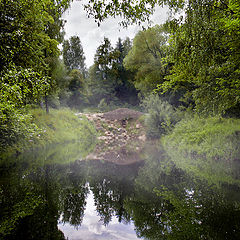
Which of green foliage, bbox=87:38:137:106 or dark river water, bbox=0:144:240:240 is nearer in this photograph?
dark river water, bbox=0:144:240:240

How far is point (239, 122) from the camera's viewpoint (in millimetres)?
7742

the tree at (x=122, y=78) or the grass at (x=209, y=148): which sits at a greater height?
the tree at (x=122, y=78)

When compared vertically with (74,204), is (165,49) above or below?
above

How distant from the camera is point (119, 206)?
2705 mm

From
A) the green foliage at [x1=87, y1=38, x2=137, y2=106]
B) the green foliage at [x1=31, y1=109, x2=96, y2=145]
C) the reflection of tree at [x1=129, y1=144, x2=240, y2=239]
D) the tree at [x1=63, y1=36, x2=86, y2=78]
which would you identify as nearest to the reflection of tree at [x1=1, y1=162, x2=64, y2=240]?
the reflection of tree at [x1=129, y1=144, x2=240, y2=239]

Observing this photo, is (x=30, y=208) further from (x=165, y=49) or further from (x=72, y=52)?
(x=72, y=52)

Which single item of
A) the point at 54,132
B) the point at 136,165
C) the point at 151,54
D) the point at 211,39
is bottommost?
the point at 54,132

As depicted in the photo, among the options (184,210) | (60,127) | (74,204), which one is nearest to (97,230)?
(74,204)

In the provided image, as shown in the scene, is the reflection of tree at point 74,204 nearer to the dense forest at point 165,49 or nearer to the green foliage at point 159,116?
the dense forest at point 165,49

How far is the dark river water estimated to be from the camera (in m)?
1.98

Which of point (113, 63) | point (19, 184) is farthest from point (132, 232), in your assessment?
point (113, 63)

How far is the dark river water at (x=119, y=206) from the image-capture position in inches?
78.0

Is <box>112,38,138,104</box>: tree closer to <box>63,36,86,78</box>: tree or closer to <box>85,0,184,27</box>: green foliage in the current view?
<box>63,36,86,78</box>: tree

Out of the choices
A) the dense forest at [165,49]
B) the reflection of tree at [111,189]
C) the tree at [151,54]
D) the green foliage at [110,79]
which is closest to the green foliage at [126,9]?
the dense forest at [165,49]
